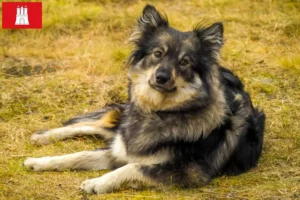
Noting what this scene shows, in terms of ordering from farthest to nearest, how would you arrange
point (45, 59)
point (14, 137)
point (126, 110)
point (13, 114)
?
point (45, 59)
point (13, 114)
point (14, 137)
point (126, 110)

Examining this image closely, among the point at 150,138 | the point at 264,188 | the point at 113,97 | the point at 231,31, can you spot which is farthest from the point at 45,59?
the point at 264,188

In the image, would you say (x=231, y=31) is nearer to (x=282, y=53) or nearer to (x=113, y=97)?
(x=282, y=53)

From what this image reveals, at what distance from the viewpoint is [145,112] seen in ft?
15.3

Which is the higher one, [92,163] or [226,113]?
[226,113]

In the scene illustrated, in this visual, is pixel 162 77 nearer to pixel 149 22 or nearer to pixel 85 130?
pixel 149 22

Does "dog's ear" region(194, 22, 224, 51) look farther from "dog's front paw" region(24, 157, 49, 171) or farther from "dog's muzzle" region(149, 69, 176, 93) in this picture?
"dog's front paw" region(24, 157, 49, 171)

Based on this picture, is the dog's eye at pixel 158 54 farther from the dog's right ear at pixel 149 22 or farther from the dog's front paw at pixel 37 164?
the dog's front paw at pixel 37 164

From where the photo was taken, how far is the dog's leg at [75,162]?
4.79m


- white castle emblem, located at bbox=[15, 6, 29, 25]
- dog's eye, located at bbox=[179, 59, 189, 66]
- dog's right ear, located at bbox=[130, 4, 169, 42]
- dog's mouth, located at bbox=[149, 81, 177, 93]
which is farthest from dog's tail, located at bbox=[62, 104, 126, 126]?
white castle emblem, located at bbox=[15, 6, 29, 25]

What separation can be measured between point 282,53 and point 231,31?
123 cm

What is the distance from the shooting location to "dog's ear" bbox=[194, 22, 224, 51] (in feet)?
15.4

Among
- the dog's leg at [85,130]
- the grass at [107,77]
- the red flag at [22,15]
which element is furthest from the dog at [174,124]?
the red flag at [22,15]

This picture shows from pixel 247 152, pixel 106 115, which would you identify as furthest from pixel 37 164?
pixel 247 152

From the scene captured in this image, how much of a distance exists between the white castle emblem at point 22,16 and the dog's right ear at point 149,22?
14.8 ft
